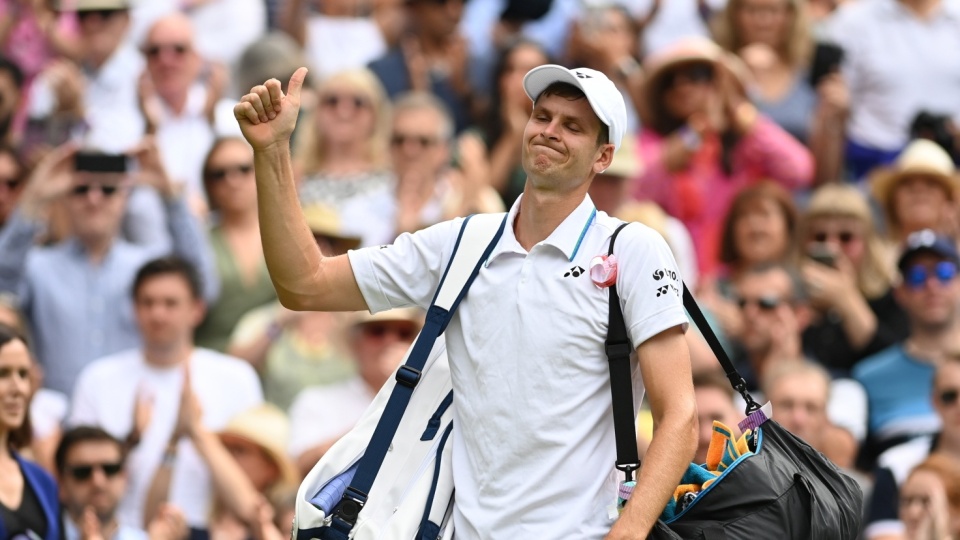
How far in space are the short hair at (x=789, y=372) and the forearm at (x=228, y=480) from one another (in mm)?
2720

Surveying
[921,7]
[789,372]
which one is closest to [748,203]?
[789,372]

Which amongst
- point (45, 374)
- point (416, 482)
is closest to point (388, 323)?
point (45, 374)

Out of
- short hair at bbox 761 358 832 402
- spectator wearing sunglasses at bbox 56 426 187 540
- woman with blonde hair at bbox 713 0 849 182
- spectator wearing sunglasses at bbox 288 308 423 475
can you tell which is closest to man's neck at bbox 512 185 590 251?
spectator wearing sunglasses at bbox 56 426 187 540

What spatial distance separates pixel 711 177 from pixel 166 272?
3.65m

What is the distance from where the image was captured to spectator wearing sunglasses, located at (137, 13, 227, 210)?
11461 mm

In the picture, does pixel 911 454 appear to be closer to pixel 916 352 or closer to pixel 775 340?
pixel 916 352

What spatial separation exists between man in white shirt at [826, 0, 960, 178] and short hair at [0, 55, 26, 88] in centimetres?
548

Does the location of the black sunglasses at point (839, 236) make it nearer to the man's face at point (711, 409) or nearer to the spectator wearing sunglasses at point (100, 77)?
the man's face at point (711, 409)

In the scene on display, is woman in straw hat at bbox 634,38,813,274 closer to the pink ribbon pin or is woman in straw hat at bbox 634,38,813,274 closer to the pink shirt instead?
the pink shirt

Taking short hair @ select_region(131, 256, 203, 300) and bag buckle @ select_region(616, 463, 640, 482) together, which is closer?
bag buckle @ select_region(616, 463, 640, 482)

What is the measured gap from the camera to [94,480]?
27.8 ft

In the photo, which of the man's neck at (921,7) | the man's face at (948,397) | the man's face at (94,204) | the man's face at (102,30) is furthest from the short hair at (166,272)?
the man's neck at (921,7)

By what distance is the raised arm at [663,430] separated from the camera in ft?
16.1

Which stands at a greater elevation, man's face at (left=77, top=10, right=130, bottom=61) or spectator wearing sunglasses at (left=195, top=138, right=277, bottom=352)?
man's face at (left=77, top=10, right=130, bottom=61)
